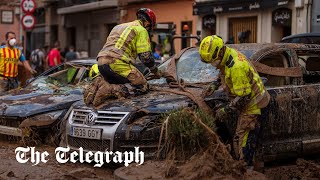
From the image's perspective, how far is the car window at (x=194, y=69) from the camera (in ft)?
25.8

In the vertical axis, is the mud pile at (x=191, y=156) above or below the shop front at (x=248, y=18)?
below

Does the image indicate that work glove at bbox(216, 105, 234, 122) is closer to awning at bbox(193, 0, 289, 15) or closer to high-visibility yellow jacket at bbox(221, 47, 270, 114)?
high-visibility yellow jacket at bbox(221, 47, 270, 114)

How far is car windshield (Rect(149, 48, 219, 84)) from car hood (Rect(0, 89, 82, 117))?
58.1 inches

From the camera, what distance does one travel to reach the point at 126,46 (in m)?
7.86

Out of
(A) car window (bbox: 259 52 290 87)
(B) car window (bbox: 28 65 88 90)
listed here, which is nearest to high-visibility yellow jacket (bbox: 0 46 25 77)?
(B) car window (bbox: 28 65 88 90)

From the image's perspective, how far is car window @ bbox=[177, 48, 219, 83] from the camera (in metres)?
7.85

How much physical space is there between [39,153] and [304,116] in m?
3.39

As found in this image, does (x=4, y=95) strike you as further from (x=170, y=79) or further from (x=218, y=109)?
(x=218, y=109)

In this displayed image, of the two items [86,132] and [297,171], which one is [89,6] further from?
[297,171]

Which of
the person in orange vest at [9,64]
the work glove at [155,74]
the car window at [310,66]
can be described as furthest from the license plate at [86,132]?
the person in orange vest at [9,64]

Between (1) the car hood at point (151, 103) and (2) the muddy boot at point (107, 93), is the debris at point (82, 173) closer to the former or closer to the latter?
(1) the car hood at point (151, 103)

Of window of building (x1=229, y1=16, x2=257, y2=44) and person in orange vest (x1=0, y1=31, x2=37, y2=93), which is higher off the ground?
window of building (x1=229, y1=16, x2=257, y2=44)

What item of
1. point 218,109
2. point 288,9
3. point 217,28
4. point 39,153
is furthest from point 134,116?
point 217,28

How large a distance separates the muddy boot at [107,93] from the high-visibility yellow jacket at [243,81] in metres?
1.40
